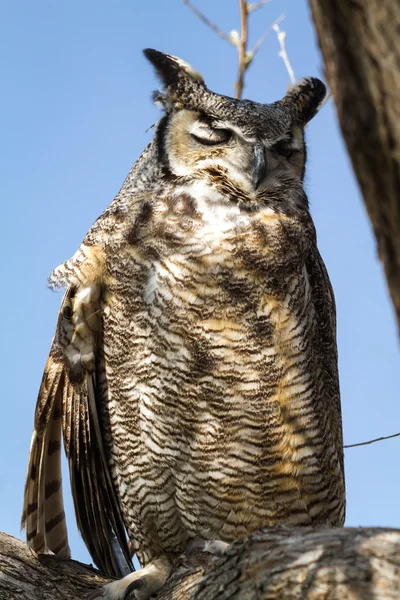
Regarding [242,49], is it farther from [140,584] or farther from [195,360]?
[140,584]

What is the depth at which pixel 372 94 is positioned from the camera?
1078 mm

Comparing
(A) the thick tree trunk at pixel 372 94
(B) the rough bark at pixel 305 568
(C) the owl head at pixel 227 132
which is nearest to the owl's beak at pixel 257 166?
(C) the owl head at pixel 227 132

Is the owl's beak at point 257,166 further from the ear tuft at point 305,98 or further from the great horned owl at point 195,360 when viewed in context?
the ear tuft at point 305,98

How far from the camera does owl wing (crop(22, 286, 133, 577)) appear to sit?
3.45 meters

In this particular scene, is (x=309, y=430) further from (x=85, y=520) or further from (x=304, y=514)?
(x=85, y=520)

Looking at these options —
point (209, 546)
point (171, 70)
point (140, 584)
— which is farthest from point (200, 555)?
point (171, 70)

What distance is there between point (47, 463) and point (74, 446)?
6.1 inches

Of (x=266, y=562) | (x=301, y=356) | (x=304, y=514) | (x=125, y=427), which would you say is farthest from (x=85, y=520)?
(x=266, y=562)

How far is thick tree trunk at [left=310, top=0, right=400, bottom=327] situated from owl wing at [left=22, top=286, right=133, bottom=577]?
7.85ft

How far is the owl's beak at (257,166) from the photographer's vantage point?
11.1ft

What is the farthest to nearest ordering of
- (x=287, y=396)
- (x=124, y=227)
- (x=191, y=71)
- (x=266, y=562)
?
(x=191, y=71)
(x=124, y=227)
(x=287, y=396)
(x=266, y=562)

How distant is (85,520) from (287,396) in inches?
43.3

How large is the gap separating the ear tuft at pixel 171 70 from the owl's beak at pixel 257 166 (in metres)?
0.57

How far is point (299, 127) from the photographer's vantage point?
148 inches
